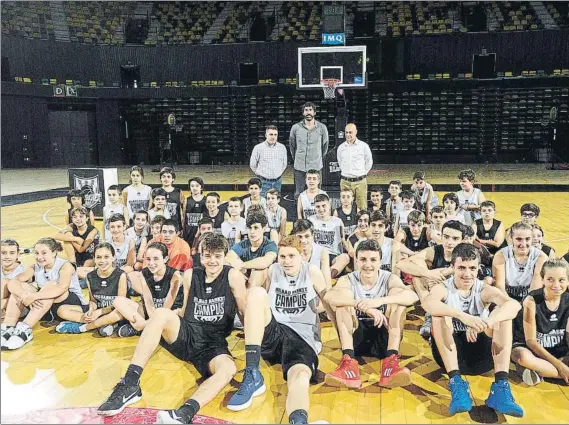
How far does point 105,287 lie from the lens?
5.16 meters

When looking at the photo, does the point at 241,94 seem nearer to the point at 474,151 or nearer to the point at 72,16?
the point at 72,16

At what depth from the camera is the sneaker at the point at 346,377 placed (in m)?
3.88

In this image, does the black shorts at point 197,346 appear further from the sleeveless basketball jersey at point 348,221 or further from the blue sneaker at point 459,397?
the sleeveless basketball jersey at point 348,221

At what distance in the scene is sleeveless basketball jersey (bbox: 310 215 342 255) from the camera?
248 inches

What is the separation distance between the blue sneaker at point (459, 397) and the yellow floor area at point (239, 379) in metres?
0.07

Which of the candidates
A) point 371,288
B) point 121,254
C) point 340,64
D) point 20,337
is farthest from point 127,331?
point 340,64

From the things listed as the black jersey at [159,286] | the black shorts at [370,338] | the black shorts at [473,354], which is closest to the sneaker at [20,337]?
the black jersey at [159,286]

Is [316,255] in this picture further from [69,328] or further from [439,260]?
[69,328]

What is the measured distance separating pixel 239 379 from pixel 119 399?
0.95 meters

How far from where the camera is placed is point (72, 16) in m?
22.9

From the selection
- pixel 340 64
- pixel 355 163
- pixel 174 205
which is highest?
pixel 340 64

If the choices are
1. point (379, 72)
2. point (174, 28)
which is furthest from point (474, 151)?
point (174, 28)

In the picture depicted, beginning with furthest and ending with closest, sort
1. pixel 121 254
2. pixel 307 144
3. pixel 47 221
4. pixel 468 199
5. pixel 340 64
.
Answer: pixel 340 64, pixel 47 221, pixel 307 144, pixel 468 199, pixel 121 254

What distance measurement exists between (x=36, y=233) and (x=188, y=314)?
6925mm
